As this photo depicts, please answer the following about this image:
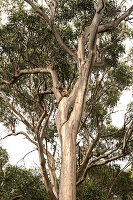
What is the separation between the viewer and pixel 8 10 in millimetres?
9492

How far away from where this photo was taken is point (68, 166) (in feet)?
15.8

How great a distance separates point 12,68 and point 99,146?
7361mm

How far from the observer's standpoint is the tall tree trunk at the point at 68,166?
177 inches

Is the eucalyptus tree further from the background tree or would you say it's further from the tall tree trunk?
the background tree

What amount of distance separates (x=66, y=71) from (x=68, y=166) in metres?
5.65

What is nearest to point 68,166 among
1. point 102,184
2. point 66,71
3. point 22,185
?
point 66,71

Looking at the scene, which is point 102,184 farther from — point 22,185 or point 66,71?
point 66,71

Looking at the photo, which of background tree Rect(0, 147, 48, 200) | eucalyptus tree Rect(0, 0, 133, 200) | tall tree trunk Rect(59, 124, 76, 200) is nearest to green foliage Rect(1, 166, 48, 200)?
background tree Rect(0, 147, 48, 200)

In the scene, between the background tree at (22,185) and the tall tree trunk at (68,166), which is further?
the background tree at (22,185)

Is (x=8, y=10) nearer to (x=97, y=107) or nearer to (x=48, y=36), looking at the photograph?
(x=48, y=36)

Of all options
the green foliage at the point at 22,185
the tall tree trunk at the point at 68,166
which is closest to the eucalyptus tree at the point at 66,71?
the tall tree trunk at the point at 68,166

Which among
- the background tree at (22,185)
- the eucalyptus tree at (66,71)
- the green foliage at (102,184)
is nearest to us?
the eucalyptus tree at (66,71)

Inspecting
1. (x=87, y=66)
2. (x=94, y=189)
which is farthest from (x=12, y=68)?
(x=94, y=189)

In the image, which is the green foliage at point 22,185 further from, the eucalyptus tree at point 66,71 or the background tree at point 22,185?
the eucalyptus tree at point 66,71
